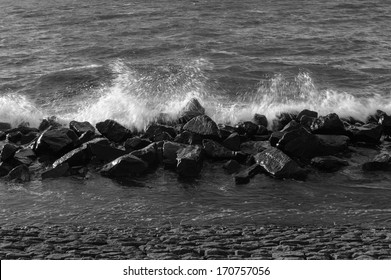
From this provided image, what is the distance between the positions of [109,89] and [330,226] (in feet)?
48.0

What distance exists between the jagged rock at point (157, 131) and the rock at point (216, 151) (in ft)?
6.30

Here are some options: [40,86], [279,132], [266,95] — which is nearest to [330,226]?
[279,132]

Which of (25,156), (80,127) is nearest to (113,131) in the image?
(80,127)

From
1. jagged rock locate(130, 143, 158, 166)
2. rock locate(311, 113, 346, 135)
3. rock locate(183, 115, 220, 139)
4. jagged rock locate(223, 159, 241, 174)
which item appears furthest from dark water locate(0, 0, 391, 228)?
Answer: rock locate(183, 115, 220, 139)

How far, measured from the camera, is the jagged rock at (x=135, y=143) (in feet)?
65.5

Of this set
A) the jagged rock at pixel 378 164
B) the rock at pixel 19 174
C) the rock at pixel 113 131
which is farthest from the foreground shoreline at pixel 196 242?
the rock at pixel 113 131

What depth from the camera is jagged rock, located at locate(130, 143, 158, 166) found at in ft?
61.9

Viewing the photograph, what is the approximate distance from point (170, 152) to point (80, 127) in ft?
13.7

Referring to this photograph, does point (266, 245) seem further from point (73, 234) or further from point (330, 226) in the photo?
point (73, 234)

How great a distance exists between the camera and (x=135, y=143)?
20000 mm

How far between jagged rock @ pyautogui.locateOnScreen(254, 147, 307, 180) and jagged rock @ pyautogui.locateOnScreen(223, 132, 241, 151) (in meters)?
1.32

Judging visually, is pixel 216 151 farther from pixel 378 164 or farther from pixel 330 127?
pixel 378 164

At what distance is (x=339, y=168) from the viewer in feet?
61.0

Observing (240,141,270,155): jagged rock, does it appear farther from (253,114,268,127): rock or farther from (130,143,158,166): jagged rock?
(130,143,158,166): jagged rock
